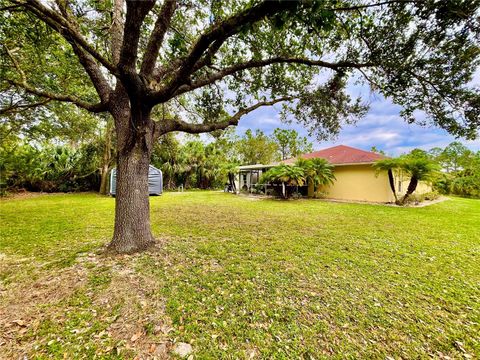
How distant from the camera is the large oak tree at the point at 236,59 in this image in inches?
102

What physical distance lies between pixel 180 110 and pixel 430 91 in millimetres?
6008

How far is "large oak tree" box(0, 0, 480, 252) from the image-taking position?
2.59 meters

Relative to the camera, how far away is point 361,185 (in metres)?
12.6

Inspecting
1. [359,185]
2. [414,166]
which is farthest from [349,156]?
[414,166]

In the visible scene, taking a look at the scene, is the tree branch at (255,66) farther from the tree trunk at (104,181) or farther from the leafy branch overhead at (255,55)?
the tree trunk at (104,181)

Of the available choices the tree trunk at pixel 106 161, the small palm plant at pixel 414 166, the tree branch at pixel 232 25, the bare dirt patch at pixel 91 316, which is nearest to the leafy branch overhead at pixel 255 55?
the tree branch at pixel 232 25

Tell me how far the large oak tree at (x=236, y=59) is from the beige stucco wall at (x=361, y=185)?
8616 millimetres

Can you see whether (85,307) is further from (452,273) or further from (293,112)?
(293,112)

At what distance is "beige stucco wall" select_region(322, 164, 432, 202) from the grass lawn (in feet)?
25.2

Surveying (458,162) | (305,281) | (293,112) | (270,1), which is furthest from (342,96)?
(458,162)

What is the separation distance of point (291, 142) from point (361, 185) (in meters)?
19.0

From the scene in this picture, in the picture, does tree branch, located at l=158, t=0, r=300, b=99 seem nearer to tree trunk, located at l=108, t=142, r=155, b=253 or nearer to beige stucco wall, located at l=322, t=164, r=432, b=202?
tree trunk, located at l=108, t=142, r=155, b=253

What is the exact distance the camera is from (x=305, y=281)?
2939 mm

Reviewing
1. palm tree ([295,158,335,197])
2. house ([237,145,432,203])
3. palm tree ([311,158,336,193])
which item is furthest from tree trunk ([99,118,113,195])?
house ([237,145,432,203])
